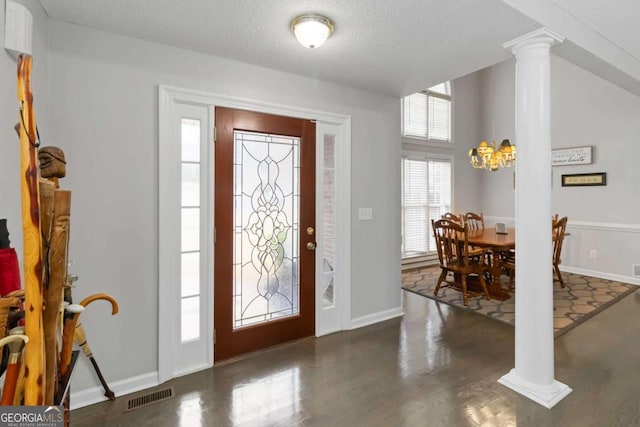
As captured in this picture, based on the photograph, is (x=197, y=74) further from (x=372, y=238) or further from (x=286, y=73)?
(x=372, y=238)

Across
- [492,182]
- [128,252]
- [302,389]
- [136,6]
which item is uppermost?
[136,6]

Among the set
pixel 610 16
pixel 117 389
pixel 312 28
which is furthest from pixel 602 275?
pixel 117 389

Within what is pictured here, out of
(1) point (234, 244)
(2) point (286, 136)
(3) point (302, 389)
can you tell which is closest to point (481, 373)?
(3) point (302, 389)

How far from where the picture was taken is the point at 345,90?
3.18 metres

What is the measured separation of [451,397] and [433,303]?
199 cm

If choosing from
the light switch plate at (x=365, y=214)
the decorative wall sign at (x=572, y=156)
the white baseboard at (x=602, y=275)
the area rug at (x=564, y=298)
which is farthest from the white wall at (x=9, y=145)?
the white baseboard at (x=602, y=275)

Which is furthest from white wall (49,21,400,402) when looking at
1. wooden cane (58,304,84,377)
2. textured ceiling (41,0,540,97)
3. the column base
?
the column base

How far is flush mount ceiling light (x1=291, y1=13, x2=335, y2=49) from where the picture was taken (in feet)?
6.40

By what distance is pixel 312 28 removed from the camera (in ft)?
6.48

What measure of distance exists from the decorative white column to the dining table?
1836mm

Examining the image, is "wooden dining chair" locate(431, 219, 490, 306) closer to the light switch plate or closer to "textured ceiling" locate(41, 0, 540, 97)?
the light switch plate

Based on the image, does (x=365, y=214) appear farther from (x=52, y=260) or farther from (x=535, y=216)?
(x=52, y=260)

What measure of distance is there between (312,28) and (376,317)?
274cm

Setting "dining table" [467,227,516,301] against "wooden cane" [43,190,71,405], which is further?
"dining table" [467,227,516,301]
